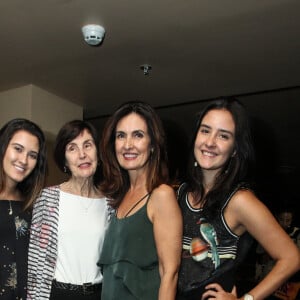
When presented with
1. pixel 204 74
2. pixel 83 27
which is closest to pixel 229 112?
pixel 83 27

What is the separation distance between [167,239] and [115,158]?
1.57 feet

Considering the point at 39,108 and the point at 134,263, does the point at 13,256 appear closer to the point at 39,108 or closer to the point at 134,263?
the point at 134,263

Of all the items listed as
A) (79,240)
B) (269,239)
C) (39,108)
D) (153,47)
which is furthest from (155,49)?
(269,239)

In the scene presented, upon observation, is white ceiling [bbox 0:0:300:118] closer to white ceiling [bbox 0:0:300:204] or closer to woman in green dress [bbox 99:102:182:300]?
white ceiling [bbox 0:0:300:204]

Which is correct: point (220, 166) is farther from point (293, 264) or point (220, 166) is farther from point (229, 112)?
point (293, 264)

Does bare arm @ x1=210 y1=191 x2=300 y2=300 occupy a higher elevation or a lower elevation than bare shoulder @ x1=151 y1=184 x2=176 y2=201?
lower

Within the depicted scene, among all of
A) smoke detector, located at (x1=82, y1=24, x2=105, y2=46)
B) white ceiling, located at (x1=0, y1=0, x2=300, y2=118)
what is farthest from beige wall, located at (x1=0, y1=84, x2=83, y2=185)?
smoke detector, located at (x1=82, y1=24, x2=105, y2=46)

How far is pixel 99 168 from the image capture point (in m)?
1.77

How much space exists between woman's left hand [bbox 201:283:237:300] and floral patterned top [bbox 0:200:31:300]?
2.61 ft

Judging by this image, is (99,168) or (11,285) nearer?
(11,285)

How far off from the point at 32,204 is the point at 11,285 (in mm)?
345

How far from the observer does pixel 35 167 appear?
5.80 feet

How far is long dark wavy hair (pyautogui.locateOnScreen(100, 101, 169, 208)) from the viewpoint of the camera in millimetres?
1408

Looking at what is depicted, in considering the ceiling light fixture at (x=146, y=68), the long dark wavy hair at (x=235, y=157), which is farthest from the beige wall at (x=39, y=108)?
the long dark wavy hair at (x=235, y=157)
